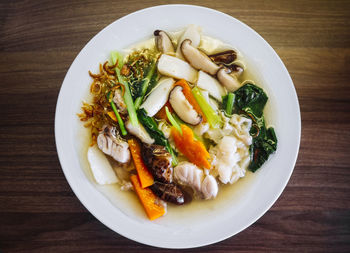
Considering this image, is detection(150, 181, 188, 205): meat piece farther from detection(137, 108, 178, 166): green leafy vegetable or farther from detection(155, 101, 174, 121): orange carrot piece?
detection(155, 101, 174, 121): orange carrot piece

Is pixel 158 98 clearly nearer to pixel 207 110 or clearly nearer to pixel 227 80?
pixel 207 110

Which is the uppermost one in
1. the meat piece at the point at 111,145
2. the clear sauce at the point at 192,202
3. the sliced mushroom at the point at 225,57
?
the sliced mushroom at the point at 225,57

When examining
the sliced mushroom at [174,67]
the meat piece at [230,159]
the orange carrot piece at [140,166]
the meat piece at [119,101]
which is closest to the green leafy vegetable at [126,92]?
the meat piece at [119,101]

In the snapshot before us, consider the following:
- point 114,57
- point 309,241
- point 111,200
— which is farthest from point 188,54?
point 309,241

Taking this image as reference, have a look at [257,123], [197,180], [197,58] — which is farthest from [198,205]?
[197,58]

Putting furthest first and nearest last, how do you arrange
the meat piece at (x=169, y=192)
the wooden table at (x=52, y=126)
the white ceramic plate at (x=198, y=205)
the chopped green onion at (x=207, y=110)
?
the wooden table at (x=52, y=126)
the chopped green onion at (x=207, y=110)
the meat piece at (x=169, y=192)
the white ceramic plate at (x=198, y=205)

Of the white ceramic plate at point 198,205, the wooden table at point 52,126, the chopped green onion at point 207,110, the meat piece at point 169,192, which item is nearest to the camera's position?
the white ceramic plate at point 198,205

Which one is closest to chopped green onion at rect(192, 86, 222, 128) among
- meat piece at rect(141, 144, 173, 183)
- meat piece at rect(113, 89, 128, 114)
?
meat piece at rect(141, 144, 173, 183)

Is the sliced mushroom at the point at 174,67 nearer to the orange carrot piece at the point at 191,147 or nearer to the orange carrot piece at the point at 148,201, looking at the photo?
the orange carrot piece at the point at 191,147
